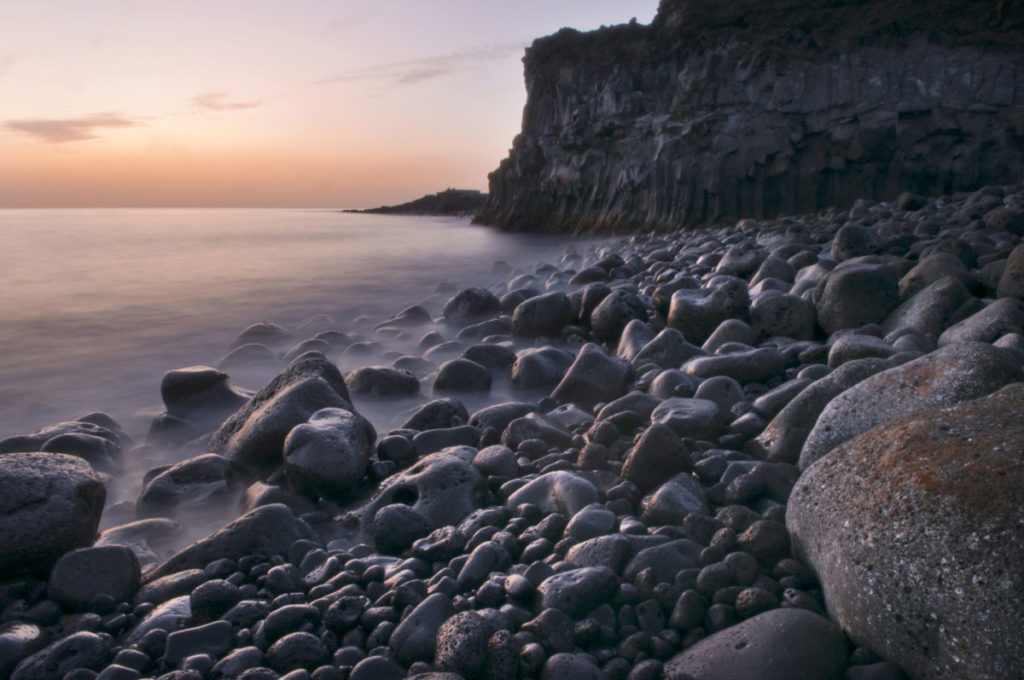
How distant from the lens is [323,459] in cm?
313

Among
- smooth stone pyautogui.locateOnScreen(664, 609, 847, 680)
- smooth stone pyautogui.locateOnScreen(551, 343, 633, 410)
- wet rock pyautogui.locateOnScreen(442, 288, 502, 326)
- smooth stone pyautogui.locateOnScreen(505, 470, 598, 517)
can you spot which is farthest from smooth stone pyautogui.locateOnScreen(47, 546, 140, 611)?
wet rock pyautogui.locateOnScreen(442, 288, 502, 326)

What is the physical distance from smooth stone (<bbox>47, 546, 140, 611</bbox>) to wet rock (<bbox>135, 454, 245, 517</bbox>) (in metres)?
0.81

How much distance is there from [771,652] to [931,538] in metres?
0.46

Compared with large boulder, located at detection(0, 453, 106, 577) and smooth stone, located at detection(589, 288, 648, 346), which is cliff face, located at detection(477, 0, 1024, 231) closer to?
smooth stone, located at detection(589, 288, 648, 346)

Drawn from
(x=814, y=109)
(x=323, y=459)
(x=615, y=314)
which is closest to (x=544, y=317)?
(x=615, y=314)

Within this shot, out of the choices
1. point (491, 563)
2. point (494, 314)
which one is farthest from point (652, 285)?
point (491, 563)

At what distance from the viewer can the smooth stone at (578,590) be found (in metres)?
1.93

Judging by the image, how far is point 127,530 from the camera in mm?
2926

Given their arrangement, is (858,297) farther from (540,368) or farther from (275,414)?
(275,414)

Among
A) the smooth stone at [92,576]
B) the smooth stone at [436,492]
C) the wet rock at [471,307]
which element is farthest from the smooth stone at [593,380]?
the wet rock at [471,307]

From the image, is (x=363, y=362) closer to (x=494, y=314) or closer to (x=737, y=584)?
(x=494, y=314)

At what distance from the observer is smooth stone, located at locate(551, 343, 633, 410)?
405 cm

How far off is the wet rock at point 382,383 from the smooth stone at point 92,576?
7.56ft

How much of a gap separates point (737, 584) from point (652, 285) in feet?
18.5
